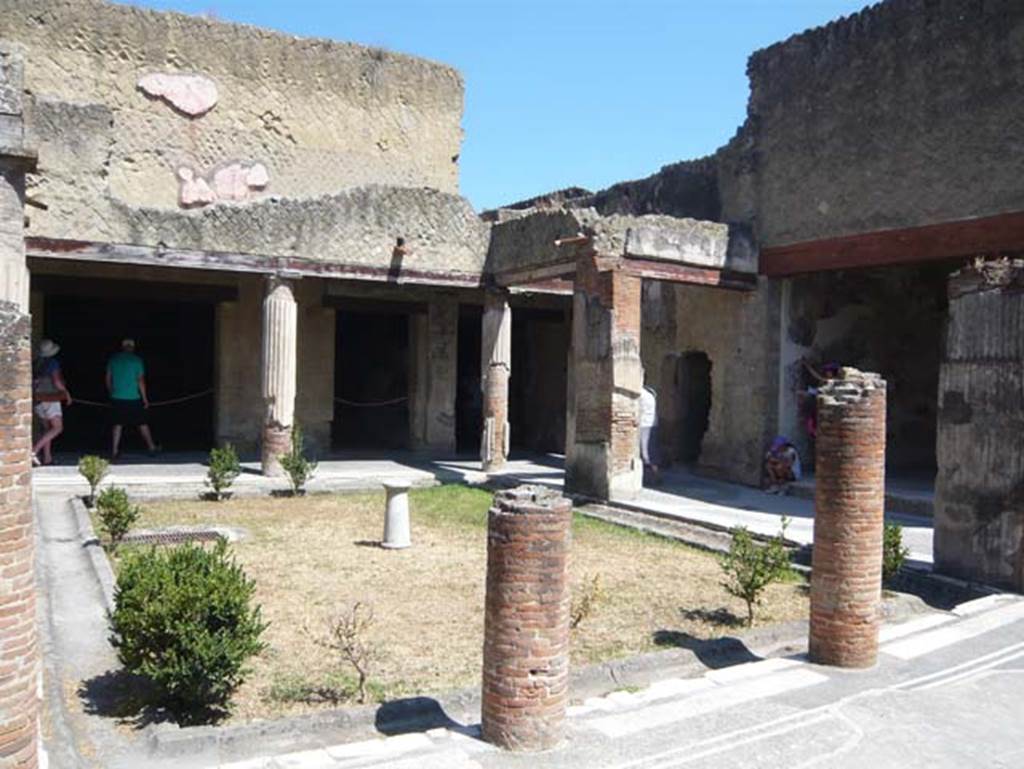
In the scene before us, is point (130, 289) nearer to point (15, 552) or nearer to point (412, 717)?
point (412, 717)

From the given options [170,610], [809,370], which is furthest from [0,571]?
[809,370]

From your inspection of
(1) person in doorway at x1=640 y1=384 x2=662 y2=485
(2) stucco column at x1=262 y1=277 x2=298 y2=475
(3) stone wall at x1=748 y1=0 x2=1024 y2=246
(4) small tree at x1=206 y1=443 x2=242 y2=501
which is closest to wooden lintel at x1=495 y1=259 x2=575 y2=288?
(1) person in doorway at x1=640 y1=384 x2=662 y2=485

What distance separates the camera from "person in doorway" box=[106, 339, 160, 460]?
45.0 feet

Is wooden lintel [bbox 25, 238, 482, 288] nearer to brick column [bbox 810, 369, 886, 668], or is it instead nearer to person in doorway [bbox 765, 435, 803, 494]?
person in doorway [bbox 765, 435, 803, 494]

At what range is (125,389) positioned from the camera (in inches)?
545

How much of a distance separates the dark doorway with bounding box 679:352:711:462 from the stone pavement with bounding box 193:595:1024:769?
30.0 ft

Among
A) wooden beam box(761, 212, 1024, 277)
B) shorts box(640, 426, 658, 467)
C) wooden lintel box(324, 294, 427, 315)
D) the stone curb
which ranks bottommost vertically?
the stone curb

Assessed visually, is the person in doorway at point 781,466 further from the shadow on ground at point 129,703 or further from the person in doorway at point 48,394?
the person in doorway at point 48,394

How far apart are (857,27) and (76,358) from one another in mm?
14309

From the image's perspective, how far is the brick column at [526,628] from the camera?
4.33m

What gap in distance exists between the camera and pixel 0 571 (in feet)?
10.9

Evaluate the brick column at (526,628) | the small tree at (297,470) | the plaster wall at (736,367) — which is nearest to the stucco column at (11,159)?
the small tree at (297,470)

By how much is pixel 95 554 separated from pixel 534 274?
288 inches

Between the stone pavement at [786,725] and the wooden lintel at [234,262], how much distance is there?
355 inches
